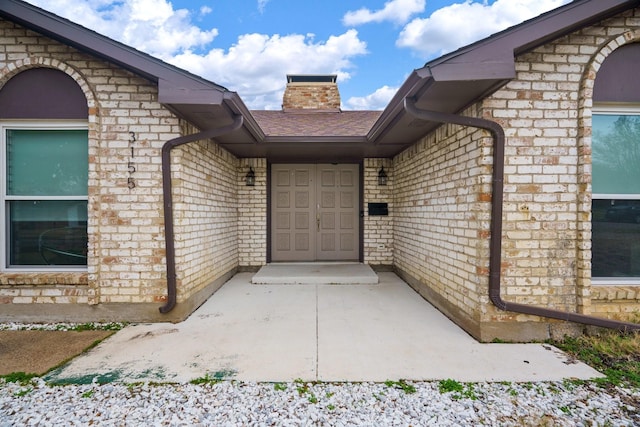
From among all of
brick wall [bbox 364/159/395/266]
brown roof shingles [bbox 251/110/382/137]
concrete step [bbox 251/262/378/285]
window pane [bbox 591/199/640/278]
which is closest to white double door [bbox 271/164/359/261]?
brick wall [bbox 364/159/395/266]

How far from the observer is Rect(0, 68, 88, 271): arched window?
360cm

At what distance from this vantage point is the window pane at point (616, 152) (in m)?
3.29

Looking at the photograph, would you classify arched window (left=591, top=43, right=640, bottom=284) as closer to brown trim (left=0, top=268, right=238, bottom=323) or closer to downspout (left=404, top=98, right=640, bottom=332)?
downspout (left=404, top=98, right=640, bottom=332)

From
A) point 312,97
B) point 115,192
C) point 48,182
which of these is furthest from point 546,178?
point 312,97

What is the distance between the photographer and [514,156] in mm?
3107

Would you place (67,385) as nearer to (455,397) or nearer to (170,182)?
(170,182)

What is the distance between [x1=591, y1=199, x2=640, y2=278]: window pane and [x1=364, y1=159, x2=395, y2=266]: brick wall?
3531mm

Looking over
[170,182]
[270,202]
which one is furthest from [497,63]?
[270,202]

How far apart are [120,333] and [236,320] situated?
118 centimetres

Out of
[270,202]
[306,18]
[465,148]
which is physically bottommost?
[270,202]

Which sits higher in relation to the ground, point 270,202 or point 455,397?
point 270,202

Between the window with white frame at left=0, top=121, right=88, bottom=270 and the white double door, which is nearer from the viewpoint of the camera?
the window with white frame at left=0, top=121, right=88, bottom=270

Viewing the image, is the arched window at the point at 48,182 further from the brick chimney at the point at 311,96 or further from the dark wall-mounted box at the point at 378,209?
the brick chimney at the point at 311,96

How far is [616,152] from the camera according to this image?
3303mm
